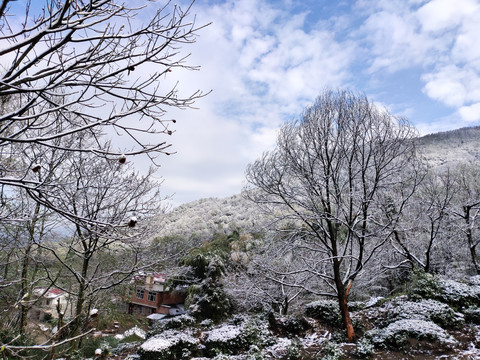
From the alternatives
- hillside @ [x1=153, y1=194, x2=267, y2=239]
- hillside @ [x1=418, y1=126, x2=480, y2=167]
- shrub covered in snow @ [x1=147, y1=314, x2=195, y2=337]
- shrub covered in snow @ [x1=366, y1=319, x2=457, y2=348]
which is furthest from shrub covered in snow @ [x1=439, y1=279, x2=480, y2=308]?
hillside @ [x1=418, y1=126, x2=480, y2=167]

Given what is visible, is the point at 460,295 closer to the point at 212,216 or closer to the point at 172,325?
the point at 172,325

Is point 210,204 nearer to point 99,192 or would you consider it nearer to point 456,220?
point 456,220

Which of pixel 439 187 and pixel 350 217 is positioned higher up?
pixel 439 187

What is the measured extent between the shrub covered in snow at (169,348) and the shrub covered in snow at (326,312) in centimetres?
397

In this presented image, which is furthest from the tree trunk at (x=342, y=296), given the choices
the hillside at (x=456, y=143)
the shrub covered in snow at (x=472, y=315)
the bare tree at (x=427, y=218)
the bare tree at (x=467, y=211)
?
the hillside at (x=456, y=143)

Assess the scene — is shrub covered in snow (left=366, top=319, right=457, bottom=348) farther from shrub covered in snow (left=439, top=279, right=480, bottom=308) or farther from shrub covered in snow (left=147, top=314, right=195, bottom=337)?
shrub covered in snow (left=147, top=314, right=195, bottom=337)

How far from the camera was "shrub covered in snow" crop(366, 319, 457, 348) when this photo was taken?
6.01 metres

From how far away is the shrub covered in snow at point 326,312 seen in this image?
8531 mm

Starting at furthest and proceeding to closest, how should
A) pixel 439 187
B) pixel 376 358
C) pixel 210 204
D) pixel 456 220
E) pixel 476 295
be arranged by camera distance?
pixel 210 204, pixel 456 220, pixel 439 187, pixel 476 295, pixel 376 358

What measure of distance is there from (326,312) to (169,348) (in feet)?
16.1

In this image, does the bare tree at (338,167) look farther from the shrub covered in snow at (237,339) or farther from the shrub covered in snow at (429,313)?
the shrub covered in snow at (237,339)

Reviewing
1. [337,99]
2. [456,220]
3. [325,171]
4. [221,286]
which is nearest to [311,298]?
[221,286]

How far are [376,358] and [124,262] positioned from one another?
21.6 feet

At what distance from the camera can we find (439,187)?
1230 cm
